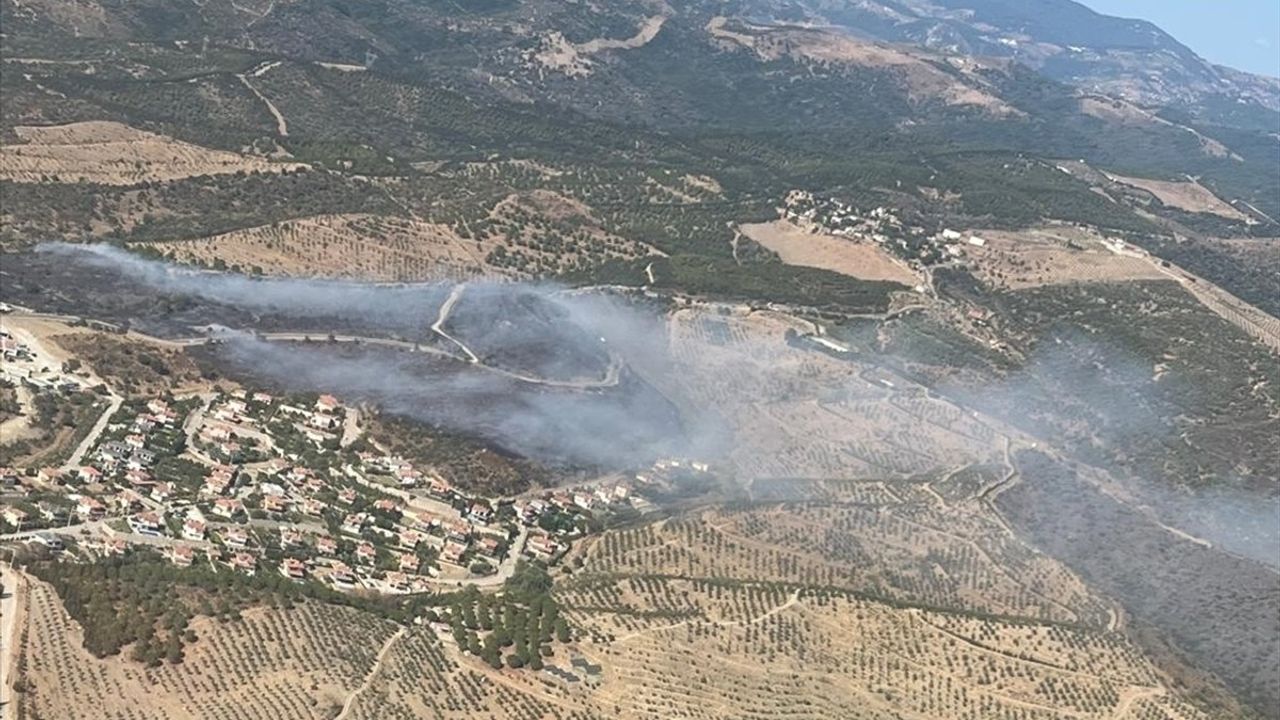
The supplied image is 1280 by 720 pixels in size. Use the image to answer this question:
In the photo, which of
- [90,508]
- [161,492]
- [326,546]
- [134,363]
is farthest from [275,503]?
[134,363]

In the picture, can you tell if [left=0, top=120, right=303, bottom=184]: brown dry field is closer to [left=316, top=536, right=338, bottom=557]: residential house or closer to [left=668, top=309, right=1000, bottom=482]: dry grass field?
[left=668, top=309, right=1000, bottom=482]: dry grass field

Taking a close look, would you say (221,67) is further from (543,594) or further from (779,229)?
(543,594)

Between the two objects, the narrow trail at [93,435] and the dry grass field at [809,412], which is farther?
the dry grass field at [809,412]

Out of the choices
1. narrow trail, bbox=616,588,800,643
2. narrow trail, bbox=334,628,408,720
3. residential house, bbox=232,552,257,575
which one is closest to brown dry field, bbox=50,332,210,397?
residential house, bbox=232,552,257,575

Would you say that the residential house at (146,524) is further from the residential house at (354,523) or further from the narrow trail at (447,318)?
the narrow trail at (447,318)

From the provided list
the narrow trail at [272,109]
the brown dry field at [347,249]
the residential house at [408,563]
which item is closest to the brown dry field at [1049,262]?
the brown dry field at [347,249]

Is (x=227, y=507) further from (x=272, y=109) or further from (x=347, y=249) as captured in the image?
(x=272, y=109)

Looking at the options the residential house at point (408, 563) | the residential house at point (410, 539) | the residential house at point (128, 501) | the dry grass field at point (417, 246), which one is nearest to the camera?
the residential house at point (128, 501)
